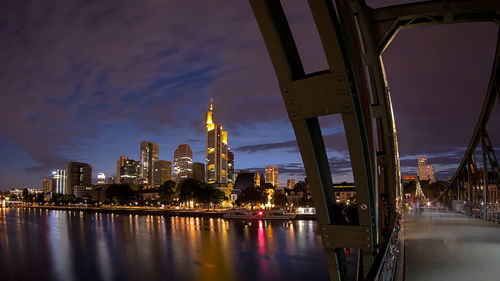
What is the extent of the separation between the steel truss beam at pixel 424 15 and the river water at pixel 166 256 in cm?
2267

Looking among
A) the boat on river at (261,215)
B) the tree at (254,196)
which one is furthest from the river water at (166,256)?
the tree at (254,196)

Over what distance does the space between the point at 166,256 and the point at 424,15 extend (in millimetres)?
34495

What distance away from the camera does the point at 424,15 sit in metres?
5.94

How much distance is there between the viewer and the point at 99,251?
39.9m

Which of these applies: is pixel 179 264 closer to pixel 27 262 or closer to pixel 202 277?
pixel 202 277

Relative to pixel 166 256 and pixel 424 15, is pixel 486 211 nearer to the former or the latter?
pixel 424 15

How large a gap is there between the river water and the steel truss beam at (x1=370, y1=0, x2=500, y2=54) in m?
22.7

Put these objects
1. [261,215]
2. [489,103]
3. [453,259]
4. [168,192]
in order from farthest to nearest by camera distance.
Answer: [168,192] < [261,215] < [489,103] < [453,259]

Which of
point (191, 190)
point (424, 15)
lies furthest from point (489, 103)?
point (191, 190)

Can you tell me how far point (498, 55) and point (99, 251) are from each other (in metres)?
40.5

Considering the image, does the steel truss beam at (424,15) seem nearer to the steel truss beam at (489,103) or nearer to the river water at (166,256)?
the steel truss beam at (489,103)

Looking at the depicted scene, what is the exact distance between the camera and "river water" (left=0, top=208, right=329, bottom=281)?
93.2 feet

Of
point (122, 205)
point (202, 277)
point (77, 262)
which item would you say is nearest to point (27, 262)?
point (77, 262)

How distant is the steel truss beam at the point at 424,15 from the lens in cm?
578
